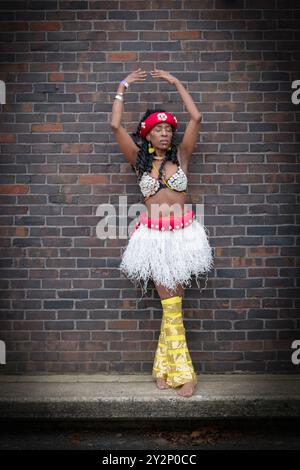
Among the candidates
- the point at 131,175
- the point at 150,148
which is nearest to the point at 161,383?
the point at 131,175

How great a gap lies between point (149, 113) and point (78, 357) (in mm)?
2295

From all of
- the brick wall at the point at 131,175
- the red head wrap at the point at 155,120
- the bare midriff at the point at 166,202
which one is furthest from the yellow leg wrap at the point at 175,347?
the red head wrap at the point at 155,120

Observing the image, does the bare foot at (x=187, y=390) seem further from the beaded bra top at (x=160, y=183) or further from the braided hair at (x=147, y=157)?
the braided hair at (x=147, y=157)

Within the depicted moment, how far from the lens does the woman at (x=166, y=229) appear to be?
3.81 metres

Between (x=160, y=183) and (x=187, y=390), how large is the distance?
172 centimetres

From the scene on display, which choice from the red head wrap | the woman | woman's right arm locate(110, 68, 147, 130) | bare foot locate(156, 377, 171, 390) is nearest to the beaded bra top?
the woman

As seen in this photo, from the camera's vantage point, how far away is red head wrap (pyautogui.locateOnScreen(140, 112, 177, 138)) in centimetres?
379

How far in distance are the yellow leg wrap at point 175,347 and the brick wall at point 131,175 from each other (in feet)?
1.24

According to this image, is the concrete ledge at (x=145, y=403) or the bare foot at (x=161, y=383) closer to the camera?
the concrete ledge at (x=145, y=403)

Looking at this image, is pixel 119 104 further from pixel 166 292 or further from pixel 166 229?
pixel 166 292

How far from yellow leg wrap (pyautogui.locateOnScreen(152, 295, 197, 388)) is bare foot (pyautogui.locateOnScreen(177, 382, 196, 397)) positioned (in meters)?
0.03

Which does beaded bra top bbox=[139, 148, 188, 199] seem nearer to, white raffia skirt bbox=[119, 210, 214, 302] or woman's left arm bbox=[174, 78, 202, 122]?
white raffia skirt bbox=[119, 210, 214, 302]

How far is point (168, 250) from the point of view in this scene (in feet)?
12.5
